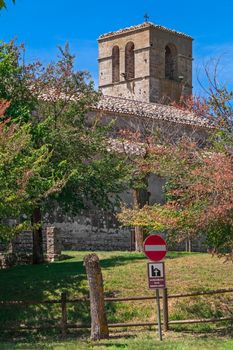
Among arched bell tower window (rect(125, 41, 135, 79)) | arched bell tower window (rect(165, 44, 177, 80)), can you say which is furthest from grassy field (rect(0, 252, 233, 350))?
arched bell tower window (rect(165, 44, 177, 80))

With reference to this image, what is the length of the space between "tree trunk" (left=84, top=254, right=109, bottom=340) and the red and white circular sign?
4.42 ft

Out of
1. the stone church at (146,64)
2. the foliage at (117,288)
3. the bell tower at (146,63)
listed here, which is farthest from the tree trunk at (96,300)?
the bell tower at (146,63)

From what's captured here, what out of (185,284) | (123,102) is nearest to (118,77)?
(123,102)

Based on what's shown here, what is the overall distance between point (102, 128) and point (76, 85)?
1.94 meters

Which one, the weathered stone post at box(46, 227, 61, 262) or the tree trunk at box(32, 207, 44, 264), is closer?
the tree trunk at box(32, 207, 44, 264)

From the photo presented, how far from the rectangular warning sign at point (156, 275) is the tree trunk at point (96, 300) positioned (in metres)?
1.30

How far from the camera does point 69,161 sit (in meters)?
28.4

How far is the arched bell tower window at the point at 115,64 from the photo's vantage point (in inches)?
2559

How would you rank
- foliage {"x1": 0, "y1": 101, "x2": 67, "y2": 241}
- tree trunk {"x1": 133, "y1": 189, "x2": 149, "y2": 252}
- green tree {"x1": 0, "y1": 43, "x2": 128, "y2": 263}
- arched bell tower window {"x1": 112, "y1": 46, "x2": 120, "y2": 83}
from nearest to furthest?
foliage {"x1": 0, "y1": 101, "x2": 67, "y2": 241} → green tree {"x1": 0, "y1": 43, "x2": 128, "y2": 263} → tree trunk {"x1": 133, "y1": 189, "x2": 149, "y2": 252} → arched bell tower window {"x1": 112, "y1": 46, "x2": 120, "y2": 83}

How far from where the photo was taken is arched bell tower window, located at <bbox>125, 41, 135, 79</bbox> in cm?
6381

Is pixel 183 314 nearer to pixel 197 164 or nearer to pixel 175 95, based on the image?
pixel 197 164

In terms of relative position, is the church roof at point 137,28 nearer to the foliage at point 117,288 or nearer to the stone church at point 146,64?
the stone church at point 146,64

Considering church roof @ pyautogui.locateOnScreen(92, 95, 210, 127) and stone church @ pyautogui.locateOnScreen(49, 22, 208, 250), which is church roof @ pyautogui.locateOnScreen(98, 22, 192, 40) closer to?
stone church @ pyautogui.locateOnScreen(49, 22, 208, 250)

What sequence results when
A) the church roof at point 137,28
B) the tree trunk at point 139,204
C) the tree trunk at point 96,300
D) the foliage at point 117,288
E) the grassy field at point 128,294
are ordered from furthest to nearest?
the church roof at point 137,28
the tree trunk at point 139,204
the foliage at point 117,288
the tree trunk at point 96,300
the grassy field at point 128,294
